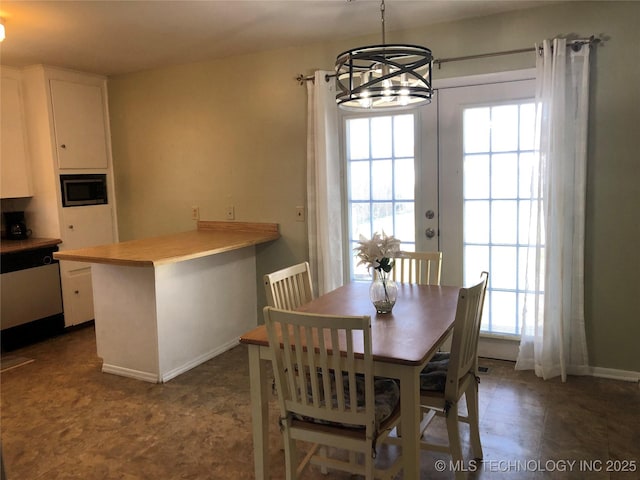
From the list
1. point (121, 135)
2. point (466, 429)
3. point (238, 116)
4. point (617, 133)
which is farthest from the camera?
point (121, 135)

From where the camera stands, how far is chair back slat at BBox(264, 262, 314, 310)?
248 centimetres

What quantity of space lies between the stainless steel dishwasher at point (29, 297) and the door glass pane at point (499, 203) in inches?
135

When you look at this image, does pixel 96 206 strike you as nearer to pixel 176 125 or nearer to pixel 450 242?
pixel 176 125

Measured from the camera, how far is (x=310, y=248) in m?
3.92

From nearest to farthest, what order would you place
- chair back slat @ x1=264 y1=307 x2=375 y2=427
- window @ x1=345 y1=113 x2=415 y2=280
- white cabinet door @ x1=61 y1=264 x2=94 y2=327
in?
chair back slat @ x1=264 y1=307 x2=375 y2=427 → window @ x1=345 y1=113 x2=415 y2=280 → white cabinet door @ x1=61 y1=264 x2=94 y2=327

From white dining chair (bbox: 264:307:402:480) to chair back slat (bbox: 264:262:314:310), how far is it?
505mm

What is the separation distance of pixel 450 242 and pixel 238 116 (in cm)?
202

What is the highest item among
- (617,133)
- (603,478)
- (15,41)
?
(15,41)

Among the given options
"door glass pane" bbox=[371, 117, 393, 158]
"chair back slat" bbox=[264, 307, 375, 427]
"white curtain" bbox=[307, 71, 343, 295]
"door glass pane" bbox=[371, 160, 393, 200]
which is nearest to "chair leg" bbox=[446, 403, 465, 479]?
"chair back slat" bbox=[264, 307, 375, 427]

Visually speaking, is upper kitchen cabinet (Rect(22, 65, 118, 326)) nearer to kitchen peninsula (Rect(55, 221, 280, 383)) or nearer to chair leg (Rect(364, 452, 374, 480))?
kitchen peninsula (Rect(55, 221, 280, 383))

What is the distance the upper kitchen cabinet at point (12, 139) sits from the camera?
4.23 metres

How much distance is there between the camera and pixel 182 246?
3572 mm

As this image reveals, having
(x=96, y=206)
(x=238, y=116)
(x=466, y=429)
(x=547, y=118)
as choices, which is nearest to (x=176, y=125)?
(x=238, y=116)

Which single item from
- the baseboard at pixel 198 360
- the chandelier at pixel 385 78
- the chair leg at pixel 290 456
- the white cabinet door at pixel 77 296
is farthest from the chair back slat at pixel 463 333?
the white cabinet door at pixel 77 296
